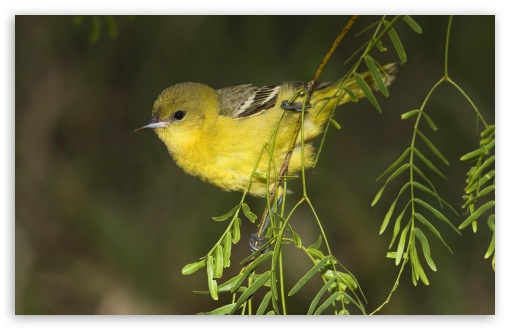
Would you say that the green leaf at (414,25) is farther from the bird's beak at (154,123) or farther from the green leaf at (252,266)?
the bird's beak at (154,123)

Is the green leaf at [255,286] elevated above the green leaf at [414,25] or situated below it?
below

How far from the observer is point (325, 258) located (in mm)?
1852

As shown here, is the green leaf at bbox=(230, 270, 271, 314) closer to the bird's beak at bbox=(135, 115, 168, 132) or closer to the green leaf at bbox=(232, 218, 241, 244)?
the green leaf at bbox=(232, 218, 241, 244)

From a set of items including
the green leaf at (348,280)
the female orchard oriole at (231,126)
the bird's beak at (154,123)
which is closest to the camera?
the green leaf at (348,280)

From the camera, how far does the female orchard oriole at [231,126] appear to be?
259 cm

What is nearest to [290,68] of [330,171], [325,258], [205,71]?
[205,71]

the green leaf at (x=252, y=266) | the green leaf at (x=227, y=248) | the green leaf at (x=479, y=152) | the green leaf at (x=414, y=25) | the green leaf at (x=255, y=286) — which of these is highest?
the green leaf at (x=414, y=25)

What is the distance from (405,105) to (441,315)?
1.26 metres

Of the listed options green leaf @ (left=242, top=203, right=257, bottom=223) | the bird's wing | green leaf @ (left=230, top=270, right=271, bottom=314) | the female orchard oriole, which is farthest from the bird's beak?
green leaf @ (left=230, top=270, right=271, bottom=314)

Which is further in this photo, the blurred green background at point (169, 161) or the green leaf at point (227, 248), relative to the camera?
the blurred green background at point (169, 161)

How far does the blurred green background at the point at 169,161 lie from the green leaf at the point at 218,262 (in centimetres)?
136

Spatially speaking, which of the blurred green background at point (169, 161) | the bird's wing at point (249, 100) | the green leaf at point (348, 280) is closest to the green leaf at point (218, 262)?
the green leaf at point (348, 280)

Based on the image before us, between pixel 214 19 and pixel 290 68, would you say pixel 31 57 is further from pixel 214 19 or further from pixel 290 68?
pixel 290 68

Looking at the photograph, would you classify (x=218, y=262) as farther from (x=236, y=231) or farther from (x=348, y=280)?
(x=348, y=280)
